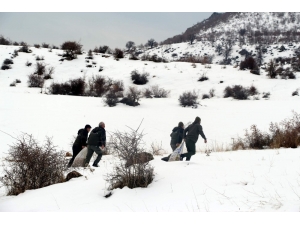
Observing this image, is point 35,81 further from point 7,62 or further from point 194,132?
point 194,132

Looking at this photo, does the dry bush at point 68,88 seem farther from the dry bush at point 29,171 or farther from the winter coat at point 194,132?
the dry bush at point 29,171

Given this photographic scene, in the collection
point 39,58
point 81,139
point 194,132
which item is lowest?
point 81,139

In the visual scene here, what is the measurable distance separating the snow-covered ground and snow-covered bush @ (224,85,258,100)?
0.94m

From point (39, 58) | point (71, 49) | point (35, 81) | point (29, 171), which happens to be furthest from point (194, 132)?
point (71, 49)

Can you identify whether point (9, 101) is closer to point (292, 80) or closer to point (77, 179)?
point (77, 179)

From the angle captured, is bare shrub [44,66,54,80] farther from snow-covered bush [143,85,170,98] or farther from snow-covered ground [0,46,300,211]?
snow-covered bush [143,85,170,98]

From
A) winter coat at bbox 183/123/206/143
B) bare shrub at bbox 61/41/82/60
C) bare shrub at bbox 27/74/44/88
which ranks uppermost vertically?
bare shrub at bbox 61/41/82/60

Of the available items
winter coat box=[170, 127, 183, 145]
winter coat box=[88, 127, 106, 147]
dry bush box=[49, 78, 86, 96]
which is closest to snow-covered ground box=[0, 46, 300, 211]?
winter coat box=[88, 127, 106, 147]

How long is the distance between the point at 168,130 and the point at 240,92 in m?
9.17

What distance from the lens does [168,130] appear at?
43.3 feet

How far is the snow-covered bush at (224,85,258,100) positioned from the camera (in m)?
19.5

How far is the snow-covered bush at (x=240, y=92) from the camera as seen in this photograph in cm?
1948

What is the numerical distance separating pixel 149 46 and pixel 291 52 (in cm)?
3497

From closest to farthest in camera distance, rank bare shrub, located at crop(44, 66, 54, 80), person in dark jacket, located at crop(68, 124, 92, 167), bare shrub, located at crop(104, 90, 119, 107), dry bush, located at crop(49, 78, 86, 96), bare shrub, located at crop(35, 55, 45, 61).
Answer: person in dark jacket, located at crop(68, 124, 92, 167) → bare shrub, located at crop(104, 90, 119, 107) → dry bush, located at crop(49, 78, 86, 96) → bare shrub, located at crop(44, 66, 54, 80) → bare shrub, located at crop(35, 55, 45, 61)
